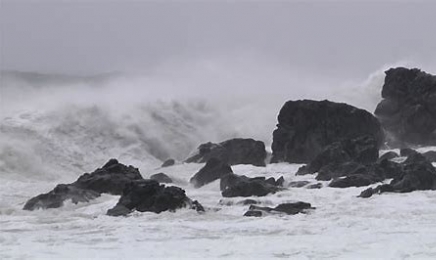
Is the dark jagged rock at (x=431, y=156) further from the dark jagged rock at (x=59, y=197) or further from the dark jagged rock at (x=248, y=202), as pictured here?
the dark jagged rock at (x=59, y=197)

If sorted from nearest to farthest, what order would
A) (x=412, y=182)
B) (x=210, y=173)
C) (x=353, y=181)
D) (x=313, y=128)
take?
1. (x=412, y=182)
2. (x=353, y=181)
3. (x=210, y=173)
4. (x=313, y=128)

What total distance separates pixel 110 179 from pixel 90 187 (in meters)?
Result: 0.81

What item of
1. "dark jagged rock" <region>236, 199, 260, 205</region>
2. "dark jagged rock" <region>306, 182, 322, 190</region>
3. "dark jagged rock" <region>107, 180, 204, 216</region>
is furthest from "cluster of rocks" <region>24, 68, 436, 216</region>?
"dark jagged rock" <region>236, 199, 260, 205</region>

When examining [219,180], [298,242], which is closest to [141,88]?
[219,180]

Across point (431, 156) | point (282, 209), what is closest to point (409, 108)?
point (431, 156)

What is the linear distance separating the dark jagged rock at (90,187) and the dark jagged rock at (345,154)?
902 cm

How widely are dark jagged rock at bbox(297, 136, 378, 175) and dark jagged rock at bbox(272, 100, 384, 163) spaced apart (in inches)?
155

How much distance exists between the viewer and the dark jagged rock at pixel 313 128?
37.5 m

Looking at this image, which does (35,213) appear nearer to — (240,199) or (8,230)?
(8,230)

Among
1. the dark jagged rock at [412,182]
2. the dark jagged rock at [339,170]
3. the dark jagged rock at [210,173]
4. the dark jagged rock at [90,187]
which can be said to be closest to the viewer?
the dark jagged rock at [90,187]

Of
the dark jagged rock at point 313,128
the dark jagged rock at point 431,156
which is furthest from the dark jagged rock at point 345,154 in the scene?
the dark jagged rock at point 313,128

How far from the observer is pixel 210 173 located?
1212 inches

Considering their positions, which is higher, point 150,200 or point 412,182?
point 412,182

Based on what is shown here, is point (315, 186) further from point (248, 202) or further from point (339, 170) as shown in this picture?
point (248, 202)
